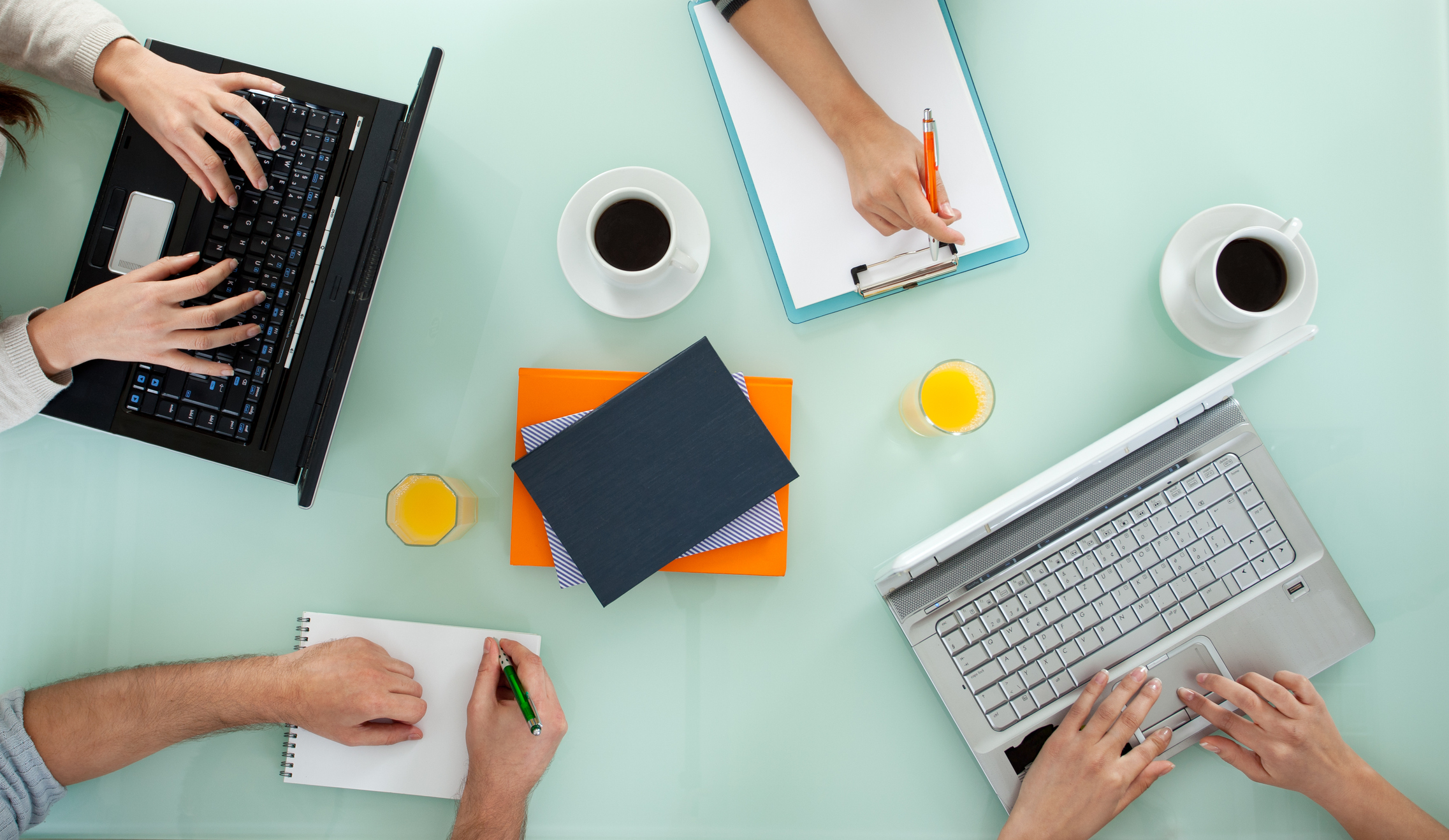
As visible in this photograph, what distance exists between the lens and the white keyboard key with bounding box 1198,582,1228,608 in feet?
3.20

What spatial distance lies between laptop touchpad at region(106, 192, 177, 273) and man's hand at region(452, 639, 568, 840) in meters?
0.68

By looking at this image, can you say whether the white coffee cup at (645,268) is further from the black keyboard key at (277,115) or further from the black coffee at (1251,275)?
the black coffee at (1251,275)

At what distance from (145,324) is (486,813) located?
29.4 inches

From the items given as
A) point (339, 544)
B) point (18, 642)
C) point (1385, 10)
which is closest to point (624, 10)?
point (339, 544)

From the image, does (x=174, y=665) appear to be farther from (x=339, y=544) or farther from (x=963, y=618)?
(x=963, y=618)

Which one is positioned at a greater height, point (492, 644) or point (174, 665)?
point (174, 665)

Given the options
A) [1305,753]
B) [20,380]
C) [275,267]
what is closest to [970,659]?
[1305,753]

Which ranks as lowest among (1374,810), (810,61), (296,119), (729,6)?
(1374,810)

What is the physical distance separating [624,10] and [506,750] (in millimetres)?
1038

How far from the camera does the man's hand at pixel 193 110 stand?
3.00 ft

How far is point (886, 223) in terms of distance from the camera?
1.00 m

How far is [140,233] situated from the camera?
95 cm

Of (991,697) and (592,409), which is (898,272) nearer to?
(592,409)

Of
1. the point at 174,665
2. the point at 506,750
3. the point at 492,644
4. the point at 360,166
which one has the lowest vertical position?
the point at 506,750
